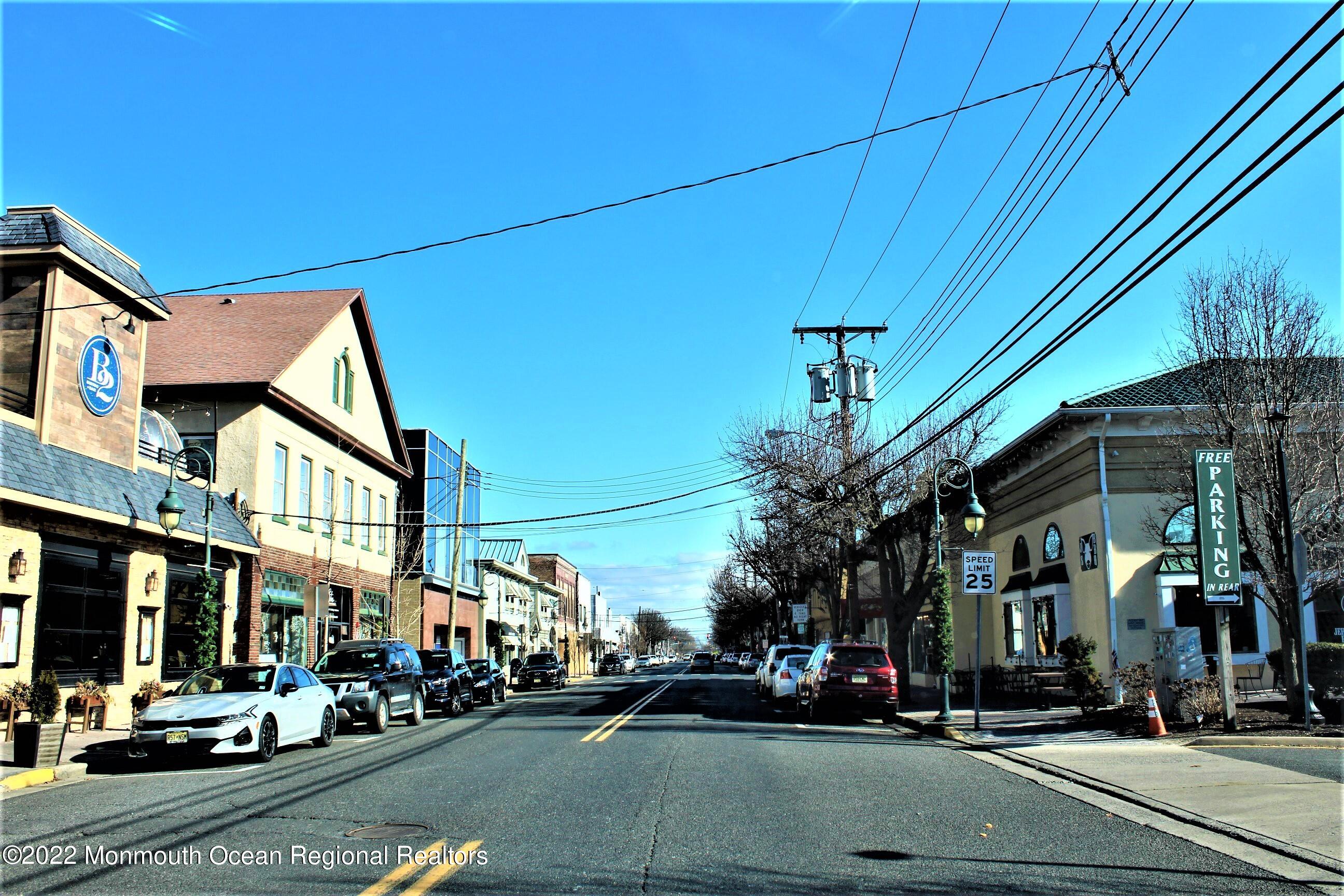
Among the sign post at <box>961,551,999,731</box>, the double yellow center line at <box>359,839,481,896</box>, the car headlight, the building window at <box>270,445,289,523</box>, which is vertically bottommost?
the double yellow center line at <box>359,839,481,896</box>

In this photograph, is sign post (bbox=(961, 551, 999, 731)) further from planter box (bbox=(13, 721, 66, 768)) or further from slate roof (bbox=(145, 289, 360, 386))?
slate roof (bbox=(145, 289, 360, 386))

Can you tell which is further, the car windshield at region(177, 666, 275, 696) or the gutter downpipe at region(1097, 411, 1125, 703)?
the gutter downpipe at region(1097, 411, 1125, 703)

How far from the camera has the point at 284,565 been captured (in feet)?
96.2

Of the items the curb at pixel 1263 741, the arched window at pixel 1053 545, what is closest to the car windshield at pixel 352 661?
the curb at pixel 1263 741

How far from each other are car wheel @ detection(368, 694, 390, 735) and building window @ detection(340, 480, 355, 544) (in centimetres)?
1399

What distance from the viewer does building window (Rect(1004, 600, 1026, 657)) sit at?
3139cm

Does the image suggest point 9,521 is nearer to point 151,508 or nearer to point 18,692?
point 18,692

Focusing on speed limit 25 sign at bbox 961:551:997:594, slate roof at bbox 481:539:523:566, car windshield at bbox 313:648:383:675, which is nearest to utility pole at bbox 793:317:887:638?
speed limit 25 sign at bbox 961:551:997:594

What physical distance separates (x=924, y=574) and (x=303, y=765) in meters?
19.3

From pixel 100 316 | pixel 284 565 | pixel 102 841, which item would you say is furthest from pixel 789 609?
pixel 102 841

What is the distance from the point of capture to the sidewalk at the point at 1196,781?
30.2 ft

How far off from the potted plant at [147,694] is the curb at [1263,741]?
55.8 ft

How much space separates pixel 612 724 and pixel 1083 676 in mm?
9151

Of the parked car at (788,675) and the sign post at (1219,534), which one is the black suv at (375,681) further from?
the sign post at (1219,534)
